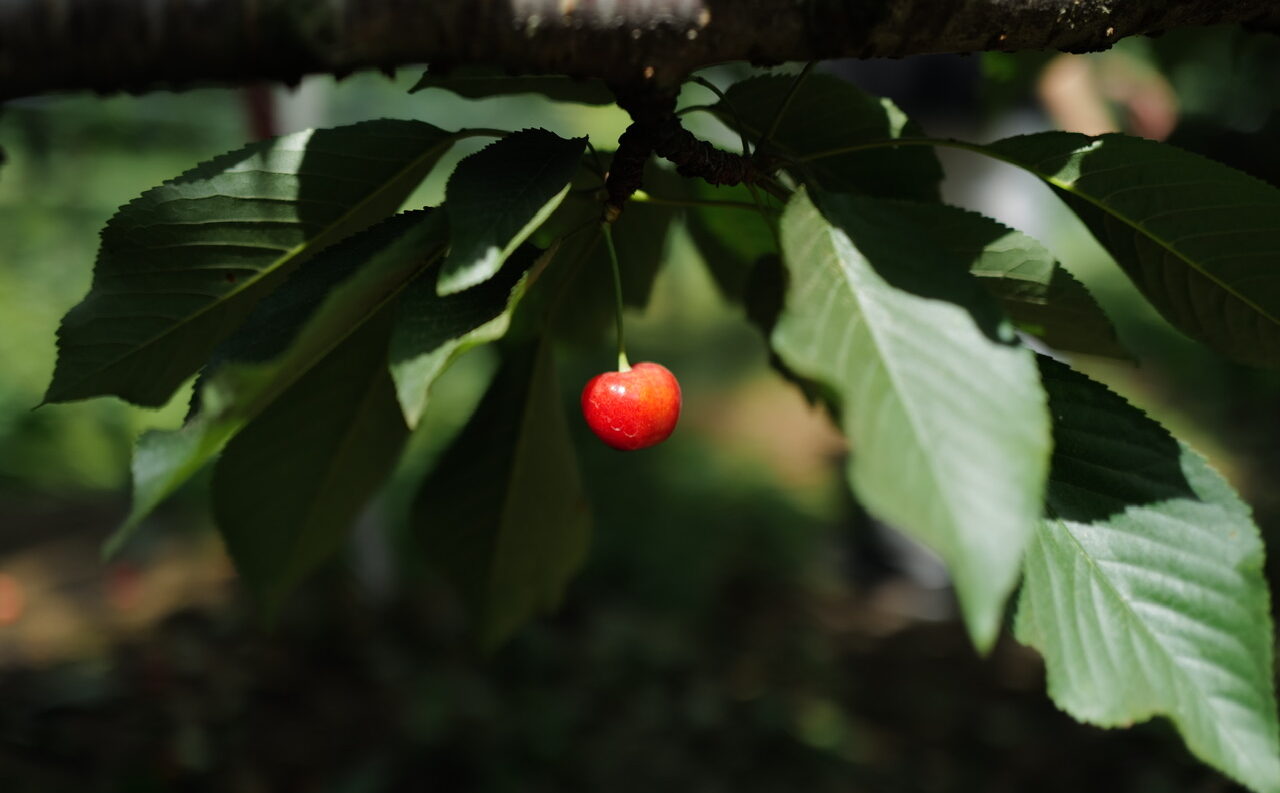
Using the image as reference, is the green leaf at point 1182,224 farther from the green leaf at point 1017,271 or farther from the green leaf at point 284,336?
the green leaf at point 284,336

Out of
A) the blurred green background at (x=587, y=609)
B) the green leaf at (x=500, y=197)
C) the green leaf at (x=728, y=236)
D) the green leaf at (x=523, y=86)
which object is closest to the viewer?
the green leaf at (x=500, y=197)

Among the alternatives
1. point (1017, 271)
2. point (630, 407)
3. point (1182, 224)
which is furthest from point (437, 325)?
point (1182, 224)

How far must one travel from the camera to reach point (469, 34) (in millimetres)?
550

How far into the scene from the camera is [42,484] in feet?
11.0

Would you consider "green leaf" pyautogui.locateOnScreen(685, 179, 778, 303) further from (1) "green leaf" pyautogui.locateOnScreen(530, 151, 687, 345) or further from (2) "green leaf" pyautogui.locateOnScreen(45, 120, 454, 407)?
(2) "green leaf" pyautogui.locateOnScreen(45, 120, 454, 407)

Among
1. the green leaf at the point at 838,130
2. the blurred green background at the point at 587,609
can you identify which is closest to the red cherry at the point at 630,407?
the green leaf at the point at 838,130

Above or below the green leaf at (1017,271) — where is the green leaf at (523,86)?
above

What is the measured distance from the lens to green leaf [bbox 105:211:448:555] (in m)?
0.52

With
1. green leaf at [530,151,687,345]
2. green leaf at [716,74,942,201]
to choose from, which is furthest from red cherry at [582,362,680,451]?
green leaf at [716,74,942,201]

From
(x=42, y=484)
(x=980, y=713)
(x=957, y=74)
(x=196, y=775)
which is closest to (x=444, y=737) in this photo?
(x=196, y=775)

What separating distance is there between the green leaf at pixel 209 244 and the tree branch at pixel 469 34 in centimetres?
21

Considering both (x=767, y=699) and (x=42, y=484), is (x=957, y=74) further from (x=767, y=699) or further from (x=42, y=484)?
(x=42, y=484)

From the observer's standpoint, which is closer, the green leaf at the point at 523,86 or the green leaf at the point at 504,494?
the green leaf at the point at 523,86

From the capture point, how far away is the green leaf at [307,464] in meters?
0.83
